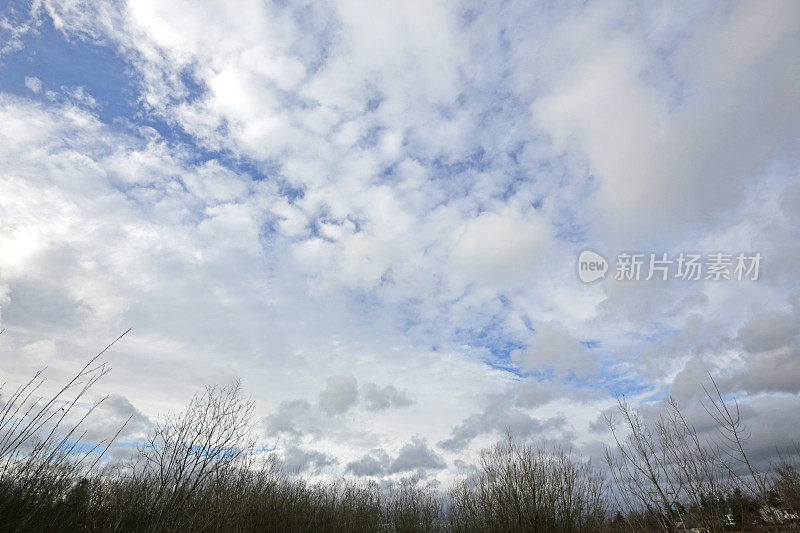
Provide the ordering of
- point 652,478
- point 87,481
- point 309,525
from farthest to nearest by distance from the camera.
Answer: point 309,525 < point 87,481 < point 652,478

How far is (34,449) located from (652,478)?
1261cm

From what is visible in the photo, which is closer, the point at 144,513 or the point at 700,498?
the point at 700,498

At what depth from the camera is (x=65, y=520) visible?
9.38 meters

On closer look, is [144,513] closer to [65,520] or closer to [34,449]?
[65,520]

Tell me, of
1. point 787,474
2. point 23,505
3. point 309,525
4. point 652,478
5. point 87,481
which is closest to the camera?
point 23,505

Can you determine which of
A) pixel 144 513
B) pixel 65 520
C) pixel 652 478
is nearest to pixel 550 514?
pixel 652 478

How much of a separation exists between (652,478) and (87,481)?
15896mm

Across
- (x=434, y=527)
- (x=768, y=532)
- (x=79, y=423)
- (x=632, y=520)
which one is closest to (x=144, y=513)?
(x=79, y=423)

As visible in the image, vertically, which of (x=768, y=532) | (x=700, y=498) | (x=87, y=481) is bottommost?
(x=768, y=532)

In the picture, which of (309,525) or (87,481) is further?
Answer: (309,525)

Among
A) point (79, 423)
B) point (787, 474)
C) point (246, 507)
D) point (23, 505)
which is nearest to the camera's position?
point (79, 423)

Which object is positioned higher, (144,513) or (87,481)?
(87,481)

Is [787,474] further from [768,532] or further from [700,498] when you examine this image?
[700,498]

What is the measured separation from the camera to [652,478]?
32.9 ft
